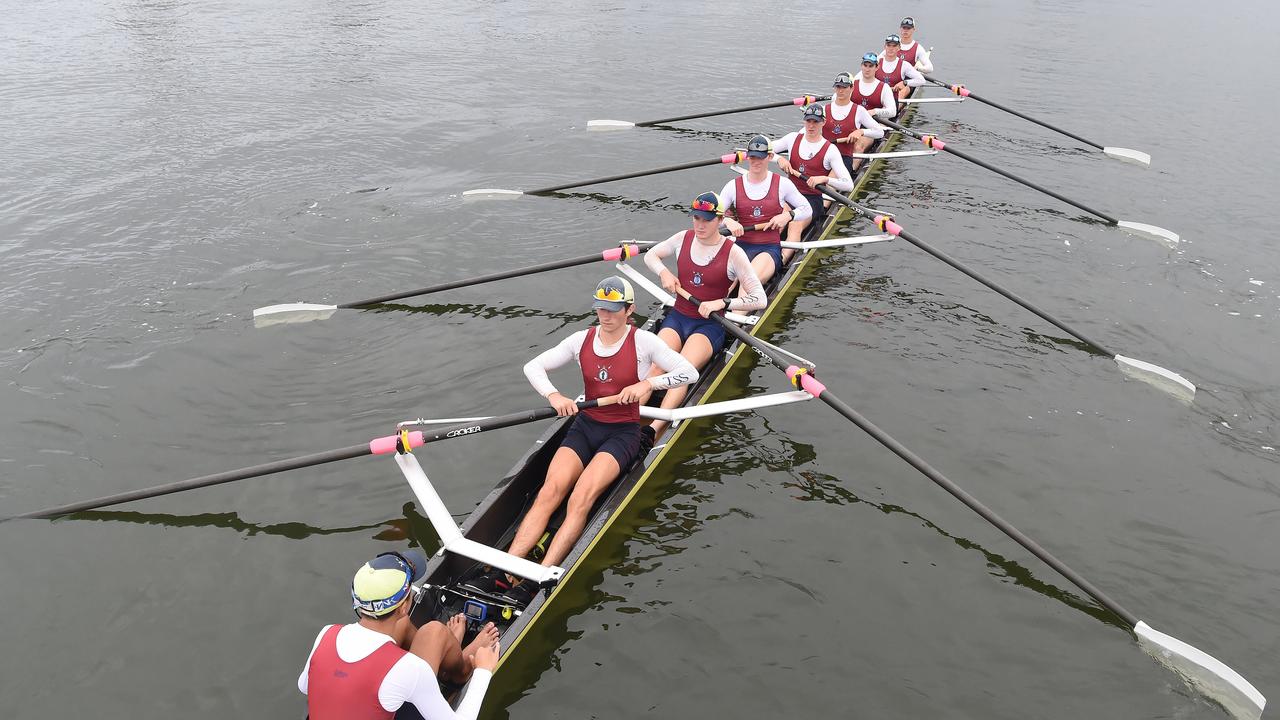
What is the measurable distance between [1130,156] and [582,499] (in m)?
16.9

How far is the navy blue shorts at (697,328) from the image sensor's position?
9.53m

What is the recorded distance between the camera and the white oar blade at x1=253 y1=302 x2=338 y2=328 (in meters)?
10.8

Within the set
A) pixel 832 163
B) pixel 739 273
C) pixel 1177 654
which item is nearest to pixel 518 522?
pixel 739 273

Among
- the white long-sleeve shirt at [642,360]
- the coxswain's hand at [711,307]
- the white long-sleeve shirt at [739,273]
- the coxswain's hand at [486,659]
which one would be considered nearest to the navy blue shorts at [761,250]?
the white long-sleeve shirt at [739,273]

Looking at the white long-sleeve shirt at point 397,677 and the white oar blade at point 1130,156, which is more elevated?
the white oar blade at point 1130,156

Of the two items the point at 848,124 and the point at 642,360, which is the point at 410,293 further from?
the point at 848,124

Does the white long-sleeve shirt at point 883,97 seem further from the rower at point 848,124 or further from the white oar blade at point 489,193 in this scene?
the white oar blade at point 489,193

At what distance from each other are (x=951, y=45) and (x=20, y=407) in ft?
99.9

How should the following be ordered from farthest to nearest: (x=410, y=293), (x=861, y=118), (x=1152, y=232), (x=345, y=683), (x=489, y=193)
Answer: (x=861, y=118)
(x=489, y=193)
(x=1152, y=232)
(x=410, y=293)
(x=345, y=683)

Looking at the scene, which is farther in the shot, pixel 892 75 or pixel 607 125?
pixel 892 75

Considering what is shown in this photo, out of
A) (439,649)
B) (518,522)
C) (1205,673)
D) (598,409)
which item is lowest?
(1205,673)

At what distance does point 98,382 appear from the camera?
977 centimetres

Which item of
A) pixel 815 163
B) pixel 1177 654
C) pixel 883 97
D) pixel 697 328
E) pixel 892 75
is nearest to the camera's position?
pixel 1177 654

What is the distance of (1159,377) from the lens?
10391mm
